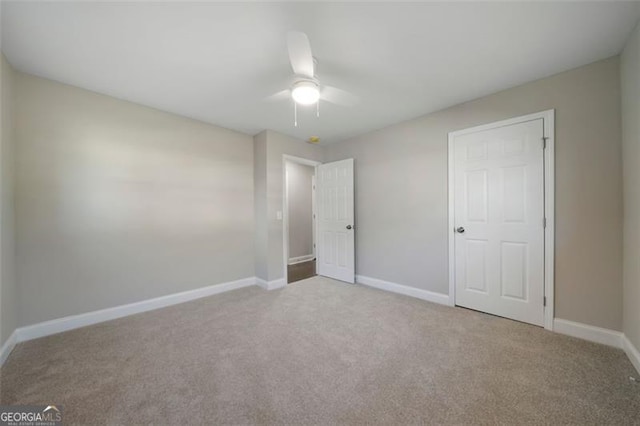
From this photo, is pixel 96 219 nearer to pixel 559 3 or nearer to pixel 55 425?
pixel 55 425

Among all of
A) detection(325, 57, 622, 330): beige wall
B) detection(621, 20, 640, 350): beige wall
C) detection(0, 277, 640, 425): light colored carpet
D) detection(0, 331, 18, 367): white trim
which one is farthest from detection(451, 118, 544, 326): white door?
detection(0, 331, 18, 367): white trim

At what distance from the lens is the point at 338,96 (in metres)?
2.63

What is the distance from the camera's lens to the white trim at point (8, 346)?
183 centimetres

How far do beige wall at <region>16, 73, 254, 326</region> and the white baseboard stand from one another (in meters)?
0.42

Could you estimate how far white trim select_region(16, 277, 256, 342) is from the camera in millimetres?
2197

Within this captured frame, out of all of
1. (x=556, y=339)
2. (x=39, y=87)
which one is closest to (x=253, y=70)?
(x=39, y=87)

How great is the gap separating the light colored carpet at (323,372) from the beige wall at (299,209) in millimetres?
3207

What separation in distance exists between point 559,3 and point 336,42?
1.43 metres

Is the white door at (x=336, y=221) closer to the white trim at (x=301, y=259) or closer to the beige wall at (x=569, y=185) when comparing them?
the beige wall at (x=569, y=185)

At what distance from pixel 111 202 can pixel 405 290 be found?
382 cm

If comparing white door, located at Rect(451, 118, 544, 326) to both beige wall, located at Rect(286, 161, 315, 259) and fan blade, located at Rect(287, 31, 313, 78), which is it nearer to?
fan blade, located at Rect(287, 31, 313, 78)

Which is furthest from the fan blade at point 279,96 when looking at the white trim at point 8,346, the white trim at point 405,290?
the white trim at point 8,346

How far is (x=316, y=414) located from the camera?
4.51 ft

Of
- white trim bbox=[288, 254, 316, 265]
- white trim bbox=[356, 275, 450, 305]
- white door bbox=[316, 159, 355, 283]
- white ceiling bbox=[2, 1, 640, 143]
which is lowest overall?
white trim bbox=[288, 254, 316, 265]
